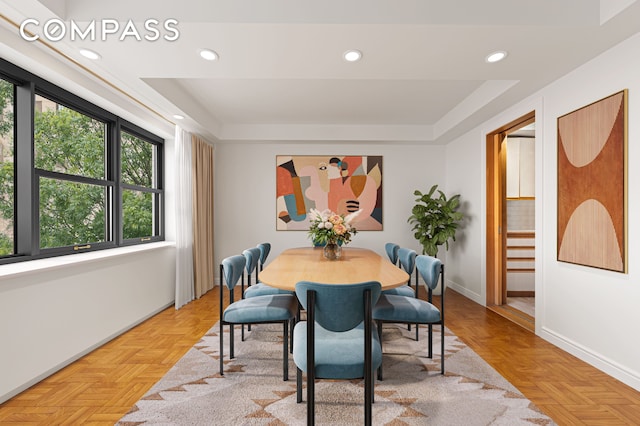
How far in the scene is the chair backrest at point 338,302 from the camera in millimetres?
1705

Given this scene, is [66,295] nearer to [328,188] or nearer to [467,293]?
[328,188]

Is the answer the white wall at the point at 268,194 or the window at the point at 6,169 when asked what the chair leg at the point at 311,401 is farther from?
the white wall at the point at 268,194

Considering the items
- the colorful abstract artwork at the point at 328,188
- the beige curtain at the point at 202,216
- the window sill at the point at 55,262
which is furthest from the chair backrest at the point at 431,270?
the beige curtain at the point at 202,216

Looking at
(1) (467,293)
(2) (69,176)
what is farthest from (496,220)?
(2) (69,176)

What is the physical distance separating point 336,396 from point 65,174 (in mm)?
3086

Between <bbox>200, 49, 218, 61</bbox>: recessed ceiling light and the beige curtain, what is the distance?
2.44 meters

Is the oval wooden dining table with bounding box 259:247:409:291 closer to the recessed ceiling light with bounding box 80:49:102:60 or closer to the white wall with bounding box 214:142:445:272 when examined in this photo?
the recessed ceiling light with bounding box 80:49:102:60

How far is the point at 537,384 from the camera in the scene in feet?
7.85

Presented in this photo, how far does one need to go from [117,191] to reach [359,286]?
339 cm

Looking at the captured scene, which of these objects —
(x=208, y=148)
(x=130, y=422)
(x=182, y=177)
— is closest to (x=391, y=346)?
(x=130, y=422)

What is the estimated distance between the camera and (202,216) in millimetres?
5141

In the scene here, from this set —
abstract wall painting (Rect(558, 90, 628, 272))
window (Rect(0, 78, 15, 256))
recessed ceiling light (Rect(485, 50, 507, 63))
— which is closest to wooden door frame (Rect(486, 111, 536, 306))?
abstract wall painting (Rect(558, 90, 628, 272))

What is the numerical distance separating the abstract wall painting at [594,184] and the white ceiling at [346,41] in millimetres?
507

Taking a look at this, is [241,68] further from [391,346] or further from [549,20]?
[391,346]
